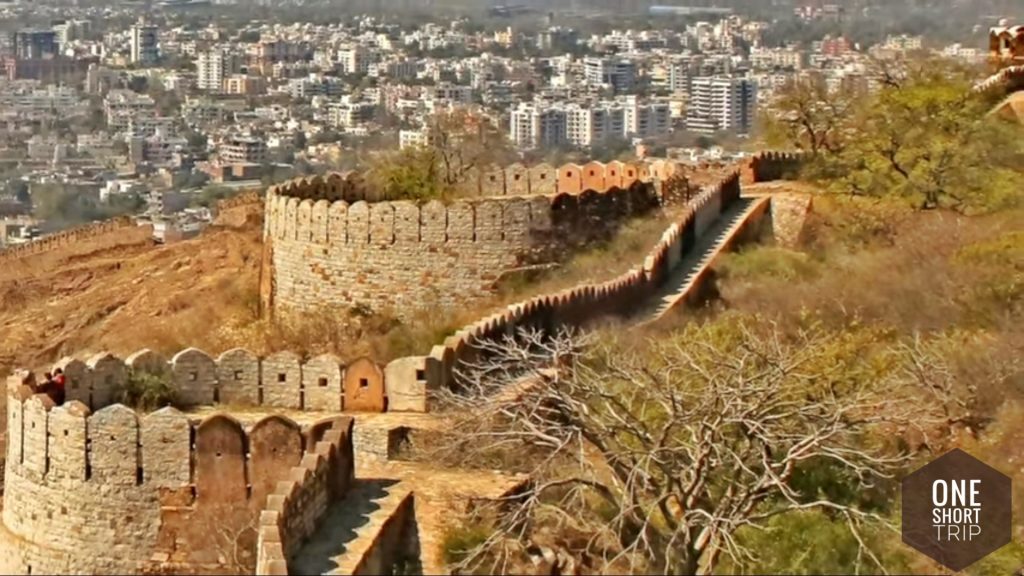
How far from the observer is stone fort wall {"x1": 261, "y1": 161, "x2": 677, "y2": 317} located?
769 inches

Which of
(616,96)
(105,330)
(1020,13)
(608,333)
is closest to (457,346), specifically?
(608,333)

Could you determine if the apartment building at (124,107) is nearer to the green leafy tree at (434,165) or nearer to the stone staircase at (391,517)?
the green leafy tree at (434,165)

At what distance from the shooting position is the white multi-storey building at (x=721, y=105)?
241 ft

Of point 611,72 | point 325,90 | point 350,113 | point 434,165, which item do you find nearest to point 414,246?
point 434,165

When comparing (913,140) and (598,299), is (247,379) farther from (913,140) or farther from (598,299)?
(913,140)

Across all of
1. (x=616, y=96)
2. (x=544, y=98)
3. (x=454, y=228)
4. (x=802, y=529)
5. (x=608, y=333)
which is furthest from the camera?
(x=616, y=96)

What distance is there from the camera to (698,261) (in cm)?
2031

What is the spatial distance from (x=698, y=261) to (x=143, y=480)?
869 centimetres

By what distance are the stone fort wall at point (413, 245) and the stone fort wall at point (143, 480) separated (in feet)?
21.1

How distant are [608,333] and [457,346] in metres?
2.06

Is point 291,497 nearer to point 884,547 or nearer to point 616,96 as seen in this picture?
point 884,547

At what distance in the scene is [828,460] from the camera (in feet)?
42.7

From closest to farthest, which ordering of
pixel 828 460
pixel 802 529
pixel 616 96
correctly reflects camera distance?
pixel 802 529 < pixel 828 460 < pixel 616 96

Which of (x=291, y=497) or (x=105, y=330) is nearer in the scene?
(x=291, y=497)
